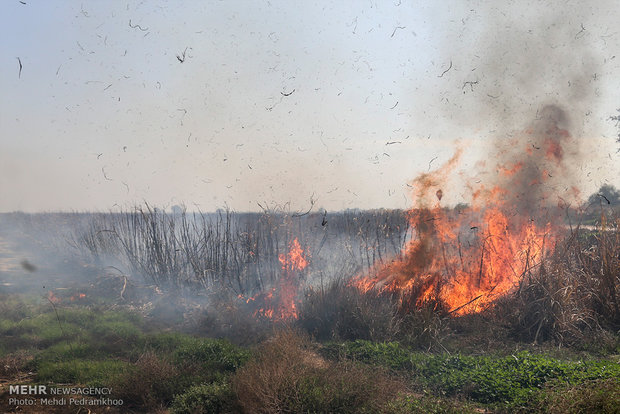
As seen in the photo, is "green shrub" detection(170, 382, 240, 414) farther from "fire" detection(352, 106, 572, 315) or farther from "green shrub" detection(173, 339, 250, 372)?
"fire" detection(352, 106, 572, 315)

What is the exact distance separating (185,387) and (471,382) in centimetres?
413

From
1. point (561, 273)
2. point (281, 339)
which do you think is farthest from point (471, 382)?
point (561, 273)

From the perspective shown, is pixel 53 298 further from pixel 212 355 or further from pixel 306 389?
pixel 306 389

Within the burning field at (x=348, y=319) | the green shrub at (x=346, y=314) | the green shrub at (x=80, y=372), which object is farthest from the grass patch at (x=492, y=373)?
the green shrub at (x=80, y=372)

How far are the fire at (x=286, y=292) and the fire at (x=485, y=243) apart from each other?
1609mm

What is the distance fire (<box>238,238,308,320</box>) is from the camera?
998 centimetres

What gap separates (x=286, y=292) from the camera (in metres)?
10.7

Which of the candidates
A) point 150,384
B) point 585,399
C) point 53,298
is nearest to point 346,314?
point 150,384

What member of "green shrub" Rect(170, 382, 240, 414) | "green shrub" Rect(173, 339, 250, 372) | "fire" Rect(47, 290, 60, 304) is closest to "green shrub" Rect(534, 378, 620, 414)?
"green shrub" Rect(170, 382, 240, 414)

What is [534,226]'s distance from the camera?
11.3m

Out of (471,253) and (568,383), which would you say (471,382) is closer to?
(568,383)

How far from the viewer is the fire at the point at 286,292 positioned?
9.98 m

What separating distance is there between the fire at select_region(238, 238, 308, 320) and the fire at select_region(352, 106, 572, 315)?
161 centimetres

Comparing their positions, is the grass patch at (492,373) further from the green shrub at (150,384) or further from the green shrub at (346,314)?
the green shrub at (150,384)
